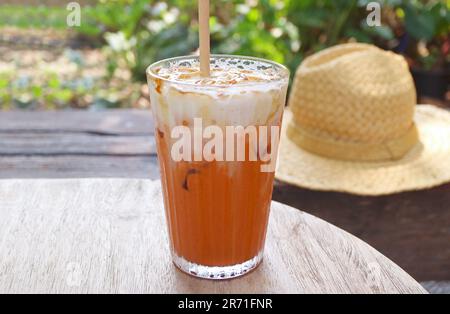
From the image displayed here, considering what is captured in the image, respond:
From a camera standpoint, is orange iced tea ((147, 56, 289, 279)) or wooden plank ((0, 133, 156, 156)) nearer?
orange iced tea ((147, 56, 289, 279))

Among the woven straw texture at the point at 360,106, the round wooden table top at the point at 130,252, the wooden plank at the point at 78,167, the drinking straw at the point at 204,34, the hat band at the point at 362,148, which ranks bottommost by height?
the wooden plank at the point at 78,167

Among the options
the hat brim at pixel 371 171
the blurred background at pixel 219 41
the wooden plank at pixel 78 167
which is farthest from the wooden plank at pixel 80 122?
the blurred background at pixel 219 41

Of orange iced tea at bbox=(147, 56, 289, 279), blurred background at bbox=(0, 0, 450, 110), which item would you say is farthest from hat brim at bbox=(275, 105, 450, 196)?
blurred background at bbox=(0, 0, 450, 110)

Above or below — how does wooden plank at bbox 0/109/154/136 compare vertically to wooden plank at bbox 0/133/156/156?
below

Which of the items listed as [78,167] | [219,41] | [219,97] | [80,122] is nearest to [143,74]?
[219,41]

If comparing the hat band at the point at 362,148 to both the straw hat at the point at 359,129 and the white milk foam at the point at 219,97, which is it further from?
the white milk foam at the point at 219,97

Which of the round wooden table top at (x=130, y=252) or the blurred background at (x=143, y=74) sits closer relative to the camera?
the round wooden table top at (x=130, y=252)

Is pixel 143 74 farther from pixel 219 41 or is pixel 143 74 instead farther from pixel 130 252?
A: pixel 130 252

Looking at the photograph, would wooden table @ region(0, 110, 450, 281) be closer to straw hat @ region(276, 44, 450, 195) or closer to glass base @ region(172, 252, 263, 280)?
straw hat @ region(276, 44, 450, 195)
